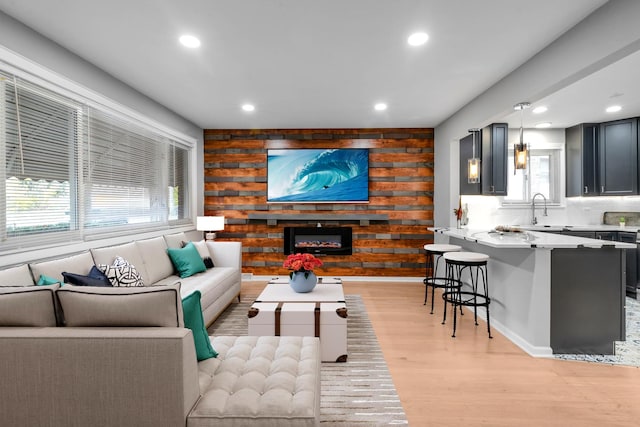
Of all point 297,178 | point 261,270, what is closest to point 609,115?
point 297,178

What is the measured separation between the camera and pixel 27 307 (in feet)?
4.60

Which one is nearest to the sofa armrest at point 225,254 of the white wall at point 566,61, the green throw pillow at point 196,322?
the green throw pillow at point 196,322

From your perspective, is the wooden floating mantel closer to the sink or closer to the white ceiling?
the white ceiling

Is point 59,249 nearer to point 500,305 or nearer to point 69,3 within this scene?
point 69,3

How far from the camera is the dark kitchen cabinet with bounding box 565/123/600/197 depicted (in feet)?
16.8

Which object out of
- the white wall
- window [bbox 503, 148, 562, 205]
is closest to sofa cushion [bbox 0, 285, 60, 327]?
the white wall

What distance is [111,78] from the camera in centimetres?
344

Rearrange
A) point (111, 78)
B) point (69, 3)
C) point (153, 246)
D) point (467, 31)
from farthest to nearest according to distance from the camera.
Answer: point (153, 246) → point (111, 78) → point (467, 31) → point (69, 3)

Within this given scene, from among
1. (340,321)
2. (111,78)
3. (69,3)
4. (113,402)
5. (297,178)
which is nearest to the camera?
(113,402)

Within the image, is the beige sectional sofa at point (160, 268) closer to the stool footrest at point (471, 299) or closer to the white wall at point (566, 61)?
the stool footrest at point (471, 299)

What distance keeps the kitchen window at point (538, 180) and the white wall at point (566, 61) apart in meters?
1.66

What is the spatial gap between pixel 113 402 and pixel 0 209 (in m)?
1.93

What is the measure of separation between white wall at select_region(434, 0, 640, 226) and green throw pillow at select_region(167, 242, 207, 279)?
3.73 meters

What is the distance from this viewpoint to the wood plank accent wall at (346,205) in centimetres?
570
